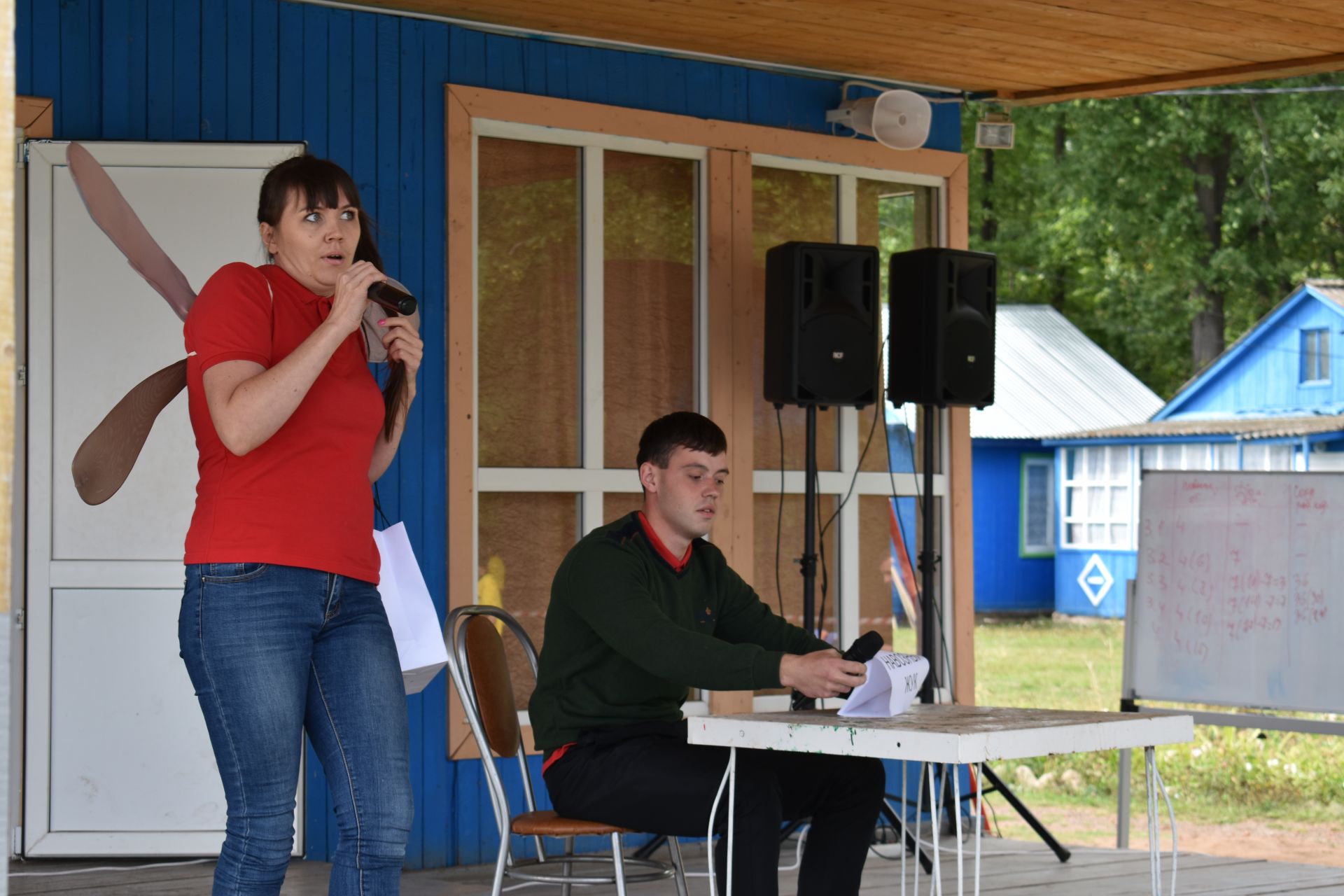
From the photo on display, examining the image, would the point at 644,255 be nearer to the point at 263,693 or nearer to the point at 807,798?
the point at 807,798

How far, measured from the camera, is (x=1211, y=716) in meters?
4.98

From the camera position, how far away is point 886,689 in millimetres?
2623

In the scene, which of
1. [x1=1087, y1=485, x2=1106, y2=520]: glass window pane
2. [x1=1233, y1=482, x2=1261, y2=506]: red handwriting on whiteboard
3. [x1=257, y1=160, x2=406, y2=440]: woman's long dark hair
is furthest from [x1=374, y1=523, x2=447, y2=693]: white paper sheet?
[x1=1087, y1=485, x2=1106, y2=520]: glass window pane

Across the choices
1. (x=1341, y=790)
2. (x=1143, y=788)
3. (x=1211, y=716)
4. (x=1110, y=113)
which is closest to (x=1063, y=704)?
(x=1143, y=788)

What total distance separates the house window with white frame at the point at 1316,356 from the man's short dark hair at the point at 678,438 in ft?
52.5

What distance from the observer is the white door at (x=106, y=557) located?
14.4 feet

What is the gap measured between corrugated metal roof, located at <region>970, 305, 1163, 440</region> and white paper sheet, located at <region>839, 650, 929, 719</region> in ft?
55.7

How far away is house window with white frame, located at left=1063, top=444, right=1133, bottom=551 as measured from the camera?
760 inches

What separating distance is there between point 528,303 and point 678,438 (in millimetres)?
1884

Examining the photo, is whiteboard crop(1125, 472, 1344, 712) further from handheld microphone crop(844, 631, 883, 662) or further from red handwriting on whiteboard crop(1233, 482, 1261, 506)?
handheld microphone crop(844, 631, 883, 662)

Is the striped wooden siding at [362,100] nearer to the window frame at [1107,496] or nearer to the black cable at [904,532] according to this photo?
the black cable at [904,532]

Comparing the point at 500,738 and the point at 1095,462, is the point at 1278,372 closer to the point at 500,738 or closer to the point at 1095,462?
the point at 1095,462

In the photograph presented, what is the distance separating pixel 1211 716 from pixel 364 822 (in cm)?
348

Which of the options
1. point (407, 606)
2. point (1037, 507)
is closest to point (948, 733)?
point (407, 606)
